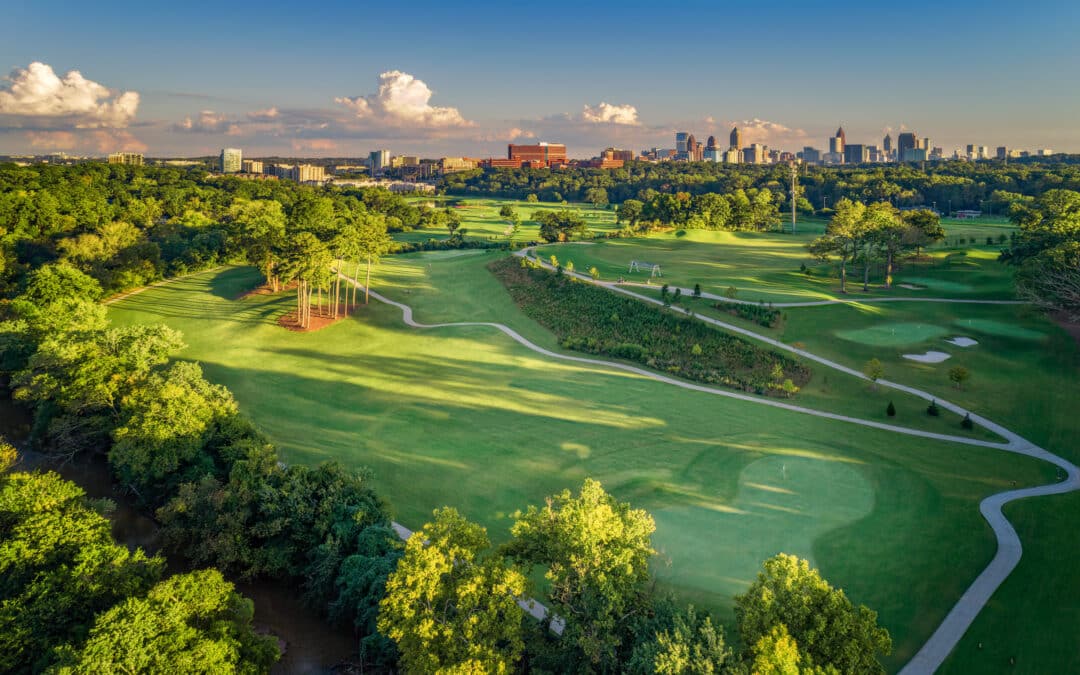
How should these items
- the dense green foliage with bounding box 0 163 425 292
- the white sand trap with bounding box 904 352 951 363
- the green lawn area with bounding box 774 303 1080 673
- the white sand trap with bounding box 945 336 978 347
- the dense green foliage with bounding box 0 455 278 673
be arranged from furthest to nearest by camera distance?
the dense green foliage with bounding box 0 163 425 292 → the white sand trap with bounding box 945 336 978 347 → the white sand trap with bounding box 904 352 951 363 → the green lawn area with bounding box 774 303 1080 673 → the dense green foliage with bounding box 0 455 278 673

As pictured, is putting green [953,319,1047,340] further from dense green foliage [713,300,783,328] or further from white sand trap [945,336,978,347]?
dense green foliage [713,300,783,328]

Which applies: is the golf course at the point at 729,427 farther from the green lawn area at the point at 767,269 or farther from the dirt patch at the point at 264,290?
the dirt patch at the point at 264,290

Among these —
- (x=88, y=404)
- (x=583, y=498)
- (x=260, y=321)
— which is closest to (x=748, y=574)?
(x=583, y=498)

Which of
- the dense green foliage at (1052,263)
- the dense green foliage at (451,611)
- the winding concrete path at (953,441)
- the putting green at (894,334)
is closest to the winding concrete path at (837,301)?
the winding concrete path at (953,441)

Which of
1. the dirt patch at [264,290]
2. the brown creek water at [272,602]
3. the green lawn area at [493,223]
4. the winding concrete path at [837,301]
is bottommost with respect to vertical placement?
the brown creek water at [272,602]

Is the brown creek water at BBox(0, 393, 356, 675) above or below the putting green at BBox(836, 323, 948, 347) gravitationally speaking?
below

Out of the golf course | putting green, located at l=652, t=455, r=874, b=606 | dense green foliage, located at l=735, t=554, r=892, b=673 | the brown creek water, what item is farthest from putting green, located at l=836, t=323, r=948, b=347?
the brown creek water

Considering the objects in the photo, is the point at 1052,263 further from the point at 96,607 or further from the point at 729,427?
the point at 96,607
